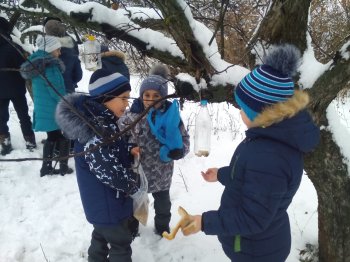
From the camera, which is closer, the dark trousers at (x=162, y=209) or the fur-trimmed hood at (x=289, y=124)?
the fur-trimmed hood at (x=289, y=124)

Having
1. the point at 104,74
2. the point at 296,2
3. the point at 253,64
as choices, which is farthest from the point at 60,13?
the point at 296,2

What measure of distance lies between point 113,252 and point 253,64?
1515mm

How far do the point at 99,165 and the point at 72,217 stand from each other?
175 centimetres

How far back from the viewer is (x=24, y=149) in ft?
16.0

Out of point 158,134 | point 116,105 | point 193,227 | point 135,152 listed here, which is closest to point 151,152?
point 158,134

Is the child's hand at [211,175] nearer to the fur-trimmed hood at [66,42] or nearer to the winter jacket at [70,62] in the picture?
the winter jacket at [70,62]

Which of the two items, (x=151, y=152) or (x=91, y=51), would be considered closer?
(x=151, y=152)

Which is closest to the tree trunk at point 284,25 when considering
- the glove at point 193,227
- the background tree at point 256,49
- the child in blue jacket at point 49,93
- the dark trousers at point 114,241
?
the background tree at point 256,49

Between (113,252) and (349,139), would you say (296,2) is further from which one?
(113,252)

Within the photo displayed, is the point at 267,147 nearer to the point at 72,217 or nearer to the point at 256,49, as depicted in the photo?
the point at 256,49

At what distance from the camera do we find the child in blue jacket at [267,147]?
4.52ft

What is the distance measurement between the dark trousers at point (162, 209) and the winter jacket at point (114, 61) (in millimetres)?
2125

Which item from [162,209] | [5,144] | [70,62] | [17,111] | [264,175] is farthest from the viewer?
[5,144]

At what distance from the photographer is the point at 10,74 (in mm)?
4266
